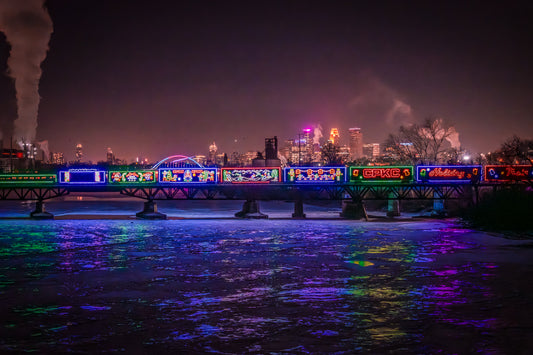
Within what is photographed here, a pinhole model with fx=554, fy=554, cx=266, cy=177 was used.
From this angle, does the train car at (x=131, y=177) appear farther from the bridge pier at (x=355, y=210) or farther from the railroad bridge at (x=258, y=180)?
the bridge pier at (x=355, y=210)

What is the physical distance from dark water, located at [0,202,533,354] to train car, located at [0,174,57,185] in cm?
2855

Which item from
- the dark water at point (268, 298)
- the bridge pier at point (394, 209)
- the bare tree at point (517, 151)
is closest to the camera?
the dark water at point (268, 298)

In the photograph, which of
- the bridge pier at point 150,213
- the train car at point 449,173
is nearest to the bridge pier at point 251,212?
the bridge pier at point 150,213

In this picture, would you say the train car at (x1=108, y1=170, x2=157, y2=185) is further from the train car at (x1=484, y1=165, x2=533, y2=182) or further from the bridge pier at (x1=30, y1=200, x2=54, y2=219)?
the train car at (x1=484, y1=165, x2=533, y2=182)

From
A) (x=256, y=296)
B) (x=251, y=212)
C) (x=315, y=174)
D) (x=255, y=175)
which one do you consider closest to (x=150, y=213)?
(x=251, y=212)

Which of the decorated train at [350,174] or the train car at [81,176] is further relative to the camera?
the train car at [81,176]

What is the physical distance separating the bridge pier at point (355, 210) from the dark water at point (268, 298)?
2663cm

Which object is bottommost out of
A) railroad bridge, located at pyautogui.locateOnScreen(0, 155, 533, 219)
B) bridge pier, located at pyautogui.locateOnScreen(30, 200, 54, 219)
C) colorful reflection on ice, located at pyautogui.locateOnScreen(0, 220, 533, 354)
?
colorful reflection on ice, located at pyautogui.locateOnScreen(0, 220, 533, 354)

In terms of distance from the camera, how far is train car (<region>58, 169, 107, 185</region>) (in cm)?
5919

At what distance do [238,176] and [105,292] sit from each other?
39.0 meters

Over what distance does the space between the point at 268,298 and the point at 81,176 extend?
155 ft

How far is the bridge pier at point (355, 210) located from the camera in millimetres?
58938

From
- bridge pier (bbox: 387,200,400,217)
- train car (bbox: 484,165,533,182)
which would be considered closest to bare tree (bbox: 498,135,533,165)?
train car (bbox: 484,165,533,182)

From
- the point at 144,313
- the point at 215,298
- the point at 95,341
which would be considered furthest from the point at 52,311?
the point at 215,298
